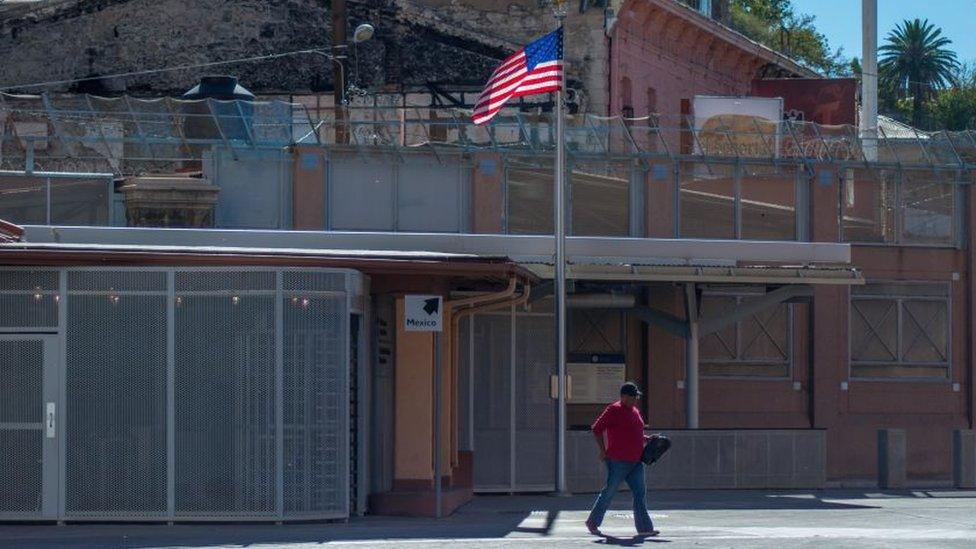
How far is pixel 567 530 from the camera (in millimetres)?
17656

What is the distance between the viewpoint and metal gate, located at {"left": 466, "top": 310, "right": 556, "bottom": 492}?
23.2 metres

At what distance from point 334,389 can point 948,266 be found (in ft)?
51.6

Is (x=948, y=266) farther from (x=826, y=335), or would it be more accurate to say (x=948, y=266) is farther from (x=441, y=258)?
(x=441, y=258)

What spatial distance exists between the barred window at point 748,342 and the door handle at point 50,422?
13884 mm

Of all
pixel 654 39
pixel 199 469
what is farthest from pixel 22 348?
pixel 654 39

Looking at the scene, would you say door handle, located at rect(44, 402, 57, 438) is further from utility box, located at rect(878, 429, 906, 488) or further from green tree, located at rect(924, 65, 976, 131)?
green tree, located at rect(924, 65, 976, 131)

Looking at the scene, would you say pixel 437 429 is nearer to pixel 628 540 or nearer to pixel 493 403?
pixel 628 540

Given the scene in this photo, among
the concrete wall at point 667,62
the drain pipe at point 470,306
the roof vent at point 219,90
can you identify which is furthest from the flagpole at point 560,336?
the concrete wall at point 667,62

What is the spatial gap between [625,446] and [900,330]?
14.4 m

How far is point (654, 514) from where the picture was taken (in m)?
19.6

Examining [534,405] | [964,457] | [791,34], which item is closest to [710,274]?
[534,405]

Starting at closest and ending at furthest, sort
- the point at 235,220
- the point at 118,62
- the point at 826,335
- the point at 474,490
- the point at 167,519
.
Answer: the point at 167,519 < the point at 474,490 < the point at 235,220 < the point at 826,335 < the point at 118,62

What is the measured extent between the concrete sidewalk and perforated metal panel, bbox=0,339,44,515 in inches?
14.5

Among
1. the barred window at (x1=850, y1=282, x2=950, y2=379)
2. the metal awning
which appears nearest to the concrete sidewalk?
the metal awning
